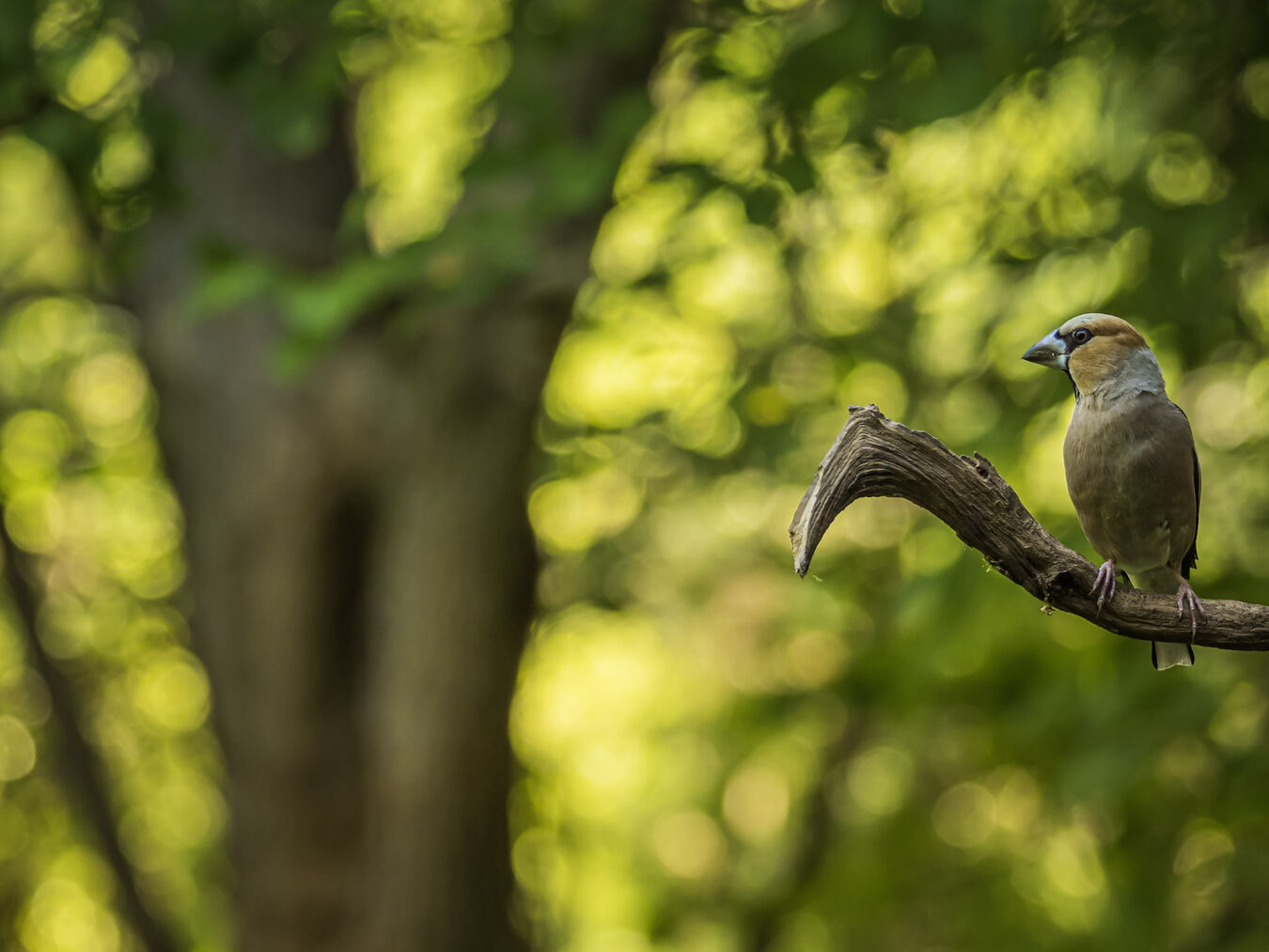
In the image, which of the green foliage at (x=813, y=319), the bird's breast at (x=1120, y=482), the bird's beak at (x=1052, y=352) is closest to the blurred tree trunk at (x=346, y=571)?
the green foliage at (x=813, y=319)

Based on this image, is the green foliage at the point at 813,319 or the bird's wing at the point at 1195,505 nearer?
the bird's wing at the point at 1195,505

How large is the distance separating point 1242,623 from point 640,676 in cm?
1304

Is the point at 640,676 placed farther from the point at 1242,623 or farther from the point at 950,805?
the point at 1242,623

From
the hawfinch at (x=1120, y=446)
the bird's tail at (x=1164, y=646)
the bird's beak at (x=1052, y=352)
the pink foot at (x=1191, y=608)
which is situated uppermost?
the bird's beak at (x=1052, y=352)

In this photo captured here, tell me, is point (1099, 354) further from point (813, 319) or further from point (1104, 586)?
point (813, 319)

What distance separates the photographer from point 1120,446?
57.7 inches

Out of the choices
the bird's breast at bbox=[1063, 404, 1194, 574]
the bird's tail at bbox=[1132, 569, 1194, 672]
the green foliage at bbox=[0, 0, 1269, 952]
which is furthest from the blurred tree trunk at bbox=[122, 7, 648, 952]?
the bird's breast at bbox=[1063, 404, 1194, 574]

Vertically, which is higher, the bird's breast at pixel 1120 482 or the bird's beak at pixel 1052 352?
the bird's beak at pixel 1052 352

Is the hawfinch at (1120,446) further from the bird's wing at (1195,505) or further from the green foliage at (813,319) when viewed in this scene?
the green foliage at (813,319)

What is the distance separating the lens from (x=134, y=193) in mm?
4750

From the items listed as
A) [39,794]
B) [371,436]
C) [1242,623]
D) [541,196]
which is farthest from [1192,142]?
[39,794]

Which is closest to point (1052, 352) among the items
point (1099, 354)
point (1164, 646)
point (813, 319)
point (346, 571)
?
point (1099, 354)

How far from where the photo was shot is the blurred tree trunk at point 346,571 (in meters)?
6.01

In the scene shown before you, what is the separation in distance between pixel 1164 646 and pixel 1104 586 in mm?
289
